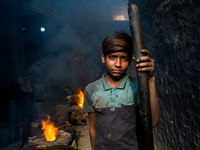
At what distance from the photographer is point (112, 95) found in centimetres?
157

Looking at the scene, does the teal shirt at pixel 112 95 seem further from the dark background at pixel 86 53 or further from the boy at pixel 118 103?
the dark background at pixel 86 53

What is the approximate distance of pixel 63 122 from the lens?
662cm

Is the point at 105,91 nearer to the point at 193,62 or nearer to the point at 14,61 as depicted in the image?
the point at 193,62

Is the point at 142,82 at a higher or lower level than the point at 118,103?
A: higher

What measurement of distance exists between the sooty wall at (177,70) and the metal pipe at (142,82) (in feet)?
3.66

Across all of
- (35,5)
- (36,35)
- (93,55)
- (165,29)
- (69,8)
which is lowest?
(165,29)

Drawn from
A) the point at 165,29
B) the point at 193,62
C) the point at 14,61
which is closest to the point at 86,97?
the point at 193,62

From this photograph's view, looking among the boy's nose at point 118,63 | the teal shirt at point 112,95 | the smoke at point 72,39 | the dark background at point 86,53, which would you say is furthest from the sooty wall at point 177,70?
the smoke at point 72,39

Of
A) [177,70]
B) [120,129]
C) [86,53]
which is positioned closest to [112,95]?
[120,129]

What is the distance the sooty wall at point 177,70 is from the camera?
5.94 ft

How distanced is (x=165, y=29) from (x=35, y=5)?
23.6 ft

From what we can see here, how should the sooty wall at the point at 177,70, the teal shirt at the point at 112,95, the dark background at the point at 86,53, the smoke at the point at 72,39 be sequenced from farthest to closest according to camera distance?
the smoke at the point at 72,39 → the dark background at the point at 86,53 → the sooty wall at the point at 177,70 → the teal shirt at the point at 112,95

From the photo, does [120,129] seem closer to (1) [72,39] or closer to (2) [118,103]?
(2) [118,103]

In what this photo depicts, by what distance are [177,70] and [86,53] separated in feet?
31.0
